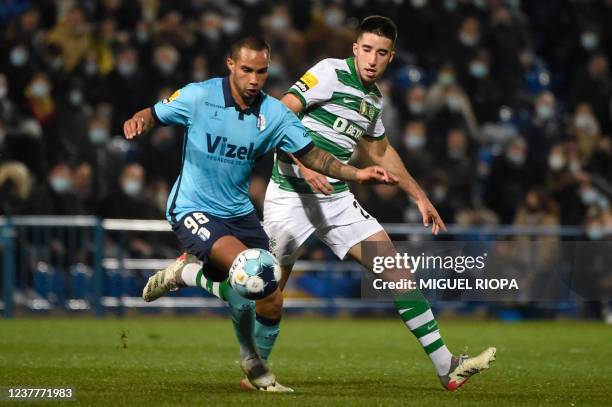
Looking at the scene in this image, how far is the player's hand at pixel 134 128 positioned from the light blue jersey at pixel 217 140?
28 centimetres

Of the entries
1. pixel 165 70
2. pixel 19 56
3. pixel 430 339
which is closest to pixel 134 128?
pixel 430 339

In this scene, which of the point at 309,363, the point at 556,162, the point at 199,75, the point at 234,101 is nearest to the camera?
the point at 234,101

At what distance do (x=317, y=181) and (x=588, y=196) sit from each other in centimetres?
1306

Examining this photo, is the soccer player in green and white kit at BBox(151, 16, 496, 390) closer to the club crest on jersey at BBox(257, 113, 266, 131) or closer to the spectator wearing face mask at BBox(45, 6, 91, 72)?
the club crest on jersey at BBox(257, 113, 266, 131)

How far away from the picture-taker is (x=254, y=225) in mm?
9531

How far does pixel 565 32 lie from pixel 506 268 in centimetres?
935

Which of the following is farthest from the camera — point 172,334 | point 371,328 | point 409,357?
point 371,328

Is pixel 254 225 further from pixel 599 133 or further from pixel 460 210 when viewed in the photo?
pixel 599 133

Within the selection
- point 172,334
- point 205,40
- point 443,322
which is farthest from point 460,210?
point 172,334

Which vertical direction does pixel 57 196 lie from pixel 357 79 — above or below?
below

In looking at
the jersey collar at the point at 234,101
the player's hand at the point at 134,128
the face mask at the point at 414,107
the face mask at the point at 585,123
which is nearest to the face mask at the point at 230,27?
the face mask at the point at 414,107

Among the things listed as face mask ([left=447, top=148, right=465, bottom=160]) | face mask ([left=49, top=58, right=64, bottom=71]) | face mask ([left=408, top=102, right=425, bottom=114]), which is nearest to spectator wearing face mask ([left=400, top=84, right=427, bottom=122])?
face mask ([left=408, top=102, right=425, bottom=114])

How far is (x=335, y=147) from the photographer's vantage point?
1041cm

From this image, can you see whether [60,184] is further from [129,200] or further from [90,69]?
[90,69]
